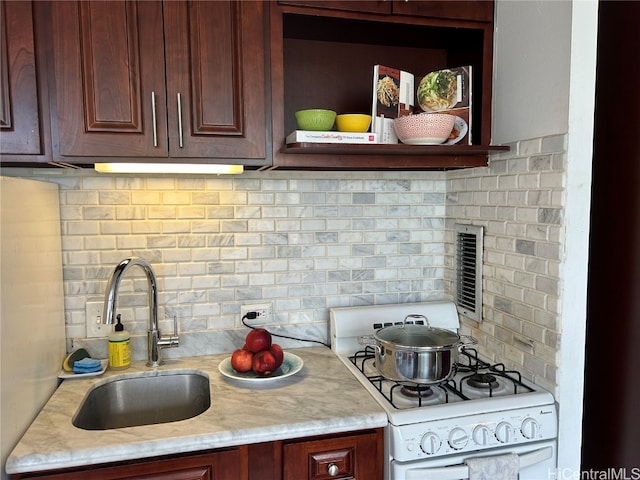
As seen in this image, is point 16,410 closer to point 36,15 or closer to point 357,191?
point 36,15

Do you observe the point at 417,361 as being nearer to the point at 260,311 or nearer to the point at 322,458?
the point at 322,458

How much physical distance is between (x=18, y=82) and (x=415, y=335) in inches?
55.3

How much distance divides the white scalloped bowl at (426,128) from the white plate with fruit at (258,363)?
83 centimetres

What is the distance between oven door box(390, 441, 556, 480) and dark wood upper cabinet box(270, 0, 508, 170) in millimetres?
912

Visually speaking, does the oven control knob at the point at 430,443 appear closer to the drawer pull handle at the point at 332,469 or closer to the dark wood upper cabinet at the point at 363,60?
the drawer pull handle at the point at 332,469

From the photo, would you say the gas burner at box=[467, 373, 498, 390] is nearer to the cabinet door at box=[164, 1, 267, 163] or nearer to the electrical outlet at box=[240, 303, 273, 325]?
the electrical outlet at box=[240, 303, 273, 325]

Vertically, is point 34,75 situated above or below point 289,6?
below

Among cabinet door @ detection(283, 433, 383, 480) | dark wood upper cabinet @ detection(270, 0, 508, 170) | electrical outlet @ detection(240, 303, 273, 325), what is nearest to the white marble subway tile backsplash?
electrical outlet @ detection(240, 303, 273, 325)

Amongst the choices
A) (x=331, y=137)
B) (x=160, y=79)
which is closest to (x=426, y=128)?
(x=331, y=137)

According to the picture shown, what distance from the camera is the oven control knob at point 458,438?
1.32 m

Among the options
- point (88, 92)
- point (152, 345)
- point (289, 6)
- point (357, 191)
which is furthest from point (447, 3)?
point (152, 345)

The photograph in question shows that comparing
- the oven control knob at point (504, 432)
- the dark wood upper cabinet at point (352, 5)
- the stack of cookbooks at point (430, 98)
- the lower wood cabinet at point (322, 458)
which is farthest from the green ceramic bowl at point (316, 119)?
the oven control knob at point (504, 432)

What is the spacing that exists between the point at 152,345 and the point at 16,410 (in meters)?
0.52

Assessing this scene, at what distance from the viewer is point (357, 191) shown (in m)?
1.94
